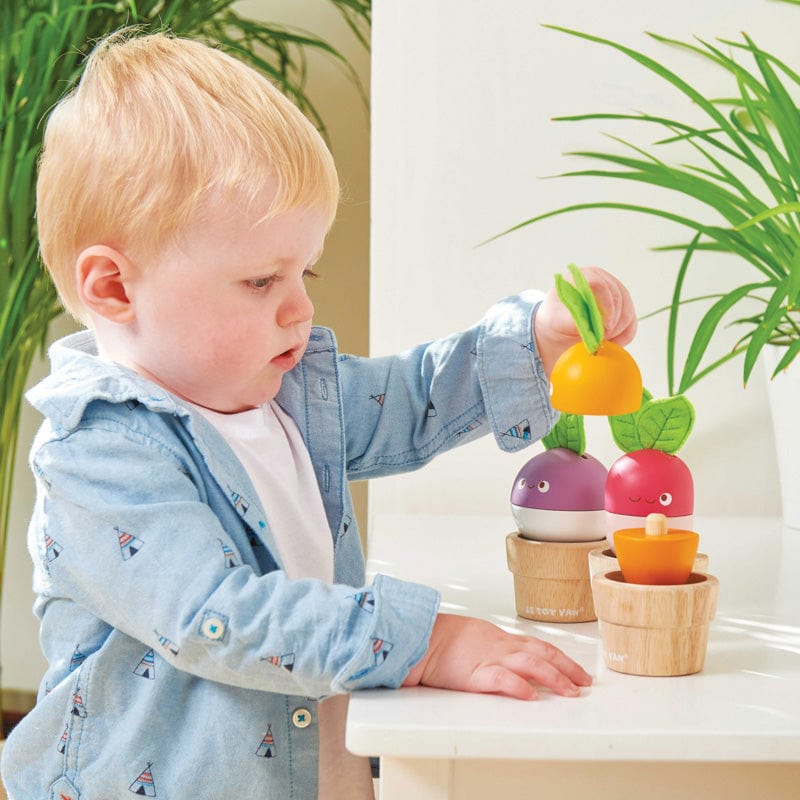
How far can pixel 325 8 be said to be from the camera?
1.86 metres

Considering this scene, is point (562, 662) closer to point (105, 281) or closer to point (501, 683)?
point (501, 683)

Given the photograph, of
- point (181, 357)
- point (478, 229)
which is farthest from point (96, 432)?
point (478, 229)

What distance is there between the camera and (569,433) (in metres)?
0.76

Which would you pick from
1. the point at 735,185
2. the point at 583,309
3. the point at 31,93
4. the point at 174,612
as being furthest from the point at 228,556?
the point at 31,93

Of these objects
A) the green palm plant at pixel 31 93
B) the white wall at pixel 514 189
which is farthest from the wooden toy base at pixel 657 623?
the green palm plant at pixel 31 93

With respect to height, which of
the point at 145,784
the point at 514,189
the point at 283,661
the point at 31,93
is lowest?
the point at 145,784

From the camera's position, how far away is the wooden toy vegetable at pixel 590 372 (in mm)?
616

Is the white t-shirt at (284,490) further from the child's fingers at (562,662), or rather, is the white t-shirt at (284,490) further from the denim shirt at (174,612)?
the child's fingers at (562,662)

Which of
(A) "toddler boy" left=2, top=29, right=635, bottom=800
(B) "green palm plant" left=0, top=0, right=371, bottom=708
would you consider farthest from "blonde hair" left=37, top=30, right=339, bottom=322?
(B) "green palm plant" left=0, top=0, right=371, bottom=708

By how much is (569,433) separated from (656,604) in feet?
0.66

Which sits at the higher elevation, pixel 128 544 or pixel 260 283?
pixel 260 283

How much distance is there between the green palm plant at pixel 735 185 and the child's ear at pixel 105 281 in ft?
1.34

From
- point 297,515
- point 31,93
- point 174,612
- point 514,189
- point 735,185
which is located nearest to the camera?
point 174,612

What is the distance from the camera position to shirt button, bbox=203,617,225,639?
592mm
